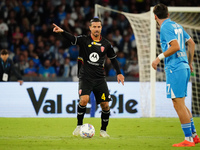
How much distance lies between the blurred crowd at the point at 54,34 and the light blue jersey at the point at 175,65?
8245 millimetres

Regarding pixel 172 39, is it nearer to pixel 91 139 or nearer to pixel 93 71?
pixel 93 71

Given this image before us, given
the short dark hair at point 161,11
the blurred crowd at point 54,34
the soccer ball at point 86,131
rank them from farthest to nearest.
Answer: the blurred crowd at point 54,34 < the soccer ball at point 86,131 < the short dark hair at point 161,11

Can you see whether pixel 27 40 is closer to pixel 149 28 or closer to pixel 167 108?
pixel 149 28

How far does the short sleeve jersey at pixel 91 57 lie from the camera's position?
7.04 m

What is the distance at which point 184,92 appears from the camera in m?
5.71

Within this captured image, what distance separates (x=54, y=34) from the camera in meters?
16.1

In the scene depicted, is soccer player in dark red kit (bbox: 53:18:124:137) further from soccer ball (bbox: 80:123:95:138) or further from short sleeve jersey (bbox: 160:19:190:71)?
short sleeve jersey (bbox: 160:19:190:71)

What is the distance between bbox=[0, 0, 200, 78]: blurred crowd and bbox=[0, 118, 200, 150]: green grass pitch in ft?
15.3

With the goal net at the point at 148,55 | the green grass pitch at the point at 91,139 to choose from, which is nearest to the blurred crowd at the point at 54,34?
the goal net at the point at 148,55

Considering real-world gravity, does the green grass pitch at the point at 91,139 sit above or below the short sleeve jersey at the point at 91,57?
below

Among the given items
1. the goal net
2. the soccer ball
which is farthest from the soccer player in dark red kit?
the goal net

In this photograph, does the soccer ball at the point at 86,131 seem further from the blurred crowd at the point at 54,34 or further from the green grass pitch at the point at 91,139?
the blurred crowd at the point at 54,34

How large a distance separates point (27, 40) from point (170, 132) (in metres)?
9.18

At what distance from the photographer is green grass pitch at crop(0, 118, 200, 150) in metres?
5.86
